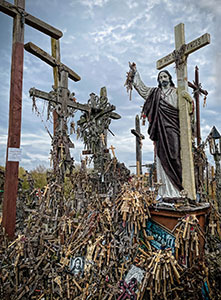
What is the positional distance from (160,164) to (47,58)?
405 cm

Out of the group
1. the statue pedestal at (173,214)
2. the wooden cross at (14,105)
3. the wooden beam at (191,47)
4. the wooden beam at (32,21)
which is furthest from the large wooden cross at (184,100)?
the wooden cross at (14,105)

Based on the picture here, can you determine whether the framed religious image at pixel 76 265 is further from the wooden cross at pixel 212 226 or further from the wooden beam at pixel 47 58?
the wooden beam at pixel 47 58

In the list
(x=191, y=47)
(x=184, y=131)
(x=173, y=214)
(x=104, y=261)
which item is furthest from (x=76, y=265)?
(x=191, y=47)

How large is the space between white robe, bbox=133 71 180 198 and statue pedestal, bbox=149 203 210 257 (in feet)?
1.44

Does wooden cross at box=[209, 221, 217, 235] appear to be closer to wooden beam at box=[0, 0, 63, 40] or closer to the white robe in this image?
the white robe

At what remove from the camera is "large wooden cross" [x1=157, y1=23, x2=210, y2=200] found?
414 centimetres

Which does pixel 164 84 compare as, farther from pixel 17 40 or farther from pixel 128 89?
pixel 17 40

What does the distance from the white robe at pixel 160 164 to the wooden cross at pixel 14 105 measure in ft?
7.82

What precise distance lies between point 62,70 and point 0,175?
350 cm

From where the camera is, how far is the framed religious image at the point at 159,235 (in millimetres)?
3646

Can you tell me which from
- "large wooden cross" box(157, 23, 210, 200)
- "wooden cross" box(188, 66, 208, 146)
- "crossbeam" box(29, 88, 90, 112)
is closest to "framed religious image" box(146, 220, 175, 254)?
"large wooden cross" box(157, 23, 210, 200)

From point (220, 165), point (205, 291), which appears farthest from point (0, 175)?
point (220, 165)

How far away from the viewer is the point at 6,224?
13.6 feet

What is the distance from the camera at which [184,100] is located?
14.4ft
